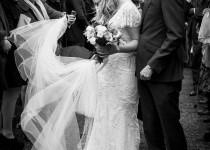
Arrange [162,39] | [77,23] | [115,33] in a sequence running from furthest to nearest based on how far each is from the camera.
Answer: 1. [77,23]
2. [115,33]
3. [162,39]

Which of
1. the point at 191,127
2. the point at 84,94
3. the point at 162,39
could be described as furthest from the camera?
the point at 191,127

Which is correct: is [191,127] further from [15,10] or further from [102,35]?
[15,10]

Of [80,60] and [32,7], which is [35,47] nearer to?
[80,60]

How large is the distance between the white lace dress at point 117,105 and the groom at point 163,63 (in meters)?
0.24

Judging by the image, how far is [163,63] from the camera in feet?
12.5

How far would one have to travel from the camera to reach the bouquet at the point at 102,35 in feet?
12.9

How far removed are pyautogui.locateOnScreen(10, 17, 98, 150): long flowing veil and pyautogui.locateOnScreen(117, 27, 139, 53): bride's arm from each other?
37 cm

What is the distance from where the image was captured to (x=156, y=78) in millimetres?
3904

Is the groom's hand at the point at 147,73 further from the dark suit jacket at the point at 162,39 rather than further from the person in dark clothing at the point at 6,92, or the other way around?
the person in dark clothing at the point at 6,92

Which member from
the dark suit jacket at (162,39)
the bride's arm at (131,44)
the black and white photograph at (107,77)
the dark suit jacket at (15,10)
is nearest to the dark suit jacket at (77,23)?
the dark suit jacket at (15,10)

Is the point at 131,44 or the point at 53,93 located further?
the point at 53,93

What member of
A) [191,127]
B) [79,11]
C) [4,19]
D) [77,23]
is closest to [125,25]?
[4,19]

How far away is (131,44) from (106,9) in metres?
0.49

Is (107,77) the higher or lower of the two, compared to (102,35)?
lower
